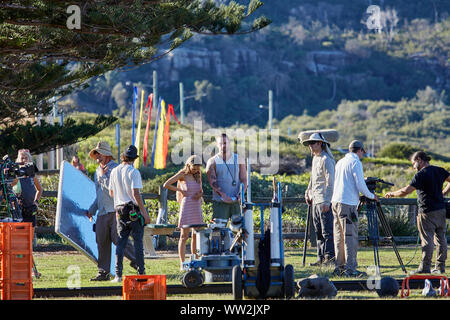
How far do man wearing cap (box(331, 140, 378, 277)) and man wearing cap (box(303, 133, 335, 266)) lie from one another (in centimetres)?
46

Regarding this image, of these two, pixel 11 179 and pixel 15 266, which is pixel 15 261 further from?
pixel 11 179

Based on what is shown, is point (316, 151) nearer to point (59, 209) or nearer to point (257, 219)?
point (59, 209)

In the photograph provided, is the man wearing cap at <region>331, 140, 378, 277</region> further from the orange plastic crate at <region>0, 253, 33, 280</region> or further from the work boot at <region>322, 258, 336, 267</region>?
the orange plastic crate at <region>0, 253, 33, 280</region>

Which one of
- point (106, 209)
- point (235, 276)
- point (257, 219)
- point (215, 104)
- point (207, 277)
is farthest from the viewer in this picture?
point (215, 104)

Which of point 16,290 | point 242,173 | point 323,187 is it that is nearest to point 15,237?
point 16,290

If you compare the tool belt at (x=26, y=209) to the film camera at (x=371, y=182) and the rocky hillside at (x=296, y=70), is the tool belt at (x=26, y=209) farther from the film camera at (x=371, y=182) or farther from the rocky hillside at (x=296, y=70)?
the rocky hillside at (x=296, y=70)

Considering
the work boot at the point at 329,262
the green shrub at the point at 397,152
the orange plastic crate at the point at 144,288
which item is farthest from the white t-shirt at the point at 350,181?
the green shrub at the point at 397,152

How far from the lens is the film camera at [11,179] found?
32.2ft

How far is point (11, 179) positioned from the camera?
9953 millimetres

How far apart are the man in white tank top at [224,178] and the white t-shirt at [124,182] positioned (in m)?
1.21

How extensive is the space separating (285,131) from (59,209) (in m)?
75.0

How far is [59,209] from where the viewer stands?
384 inches
